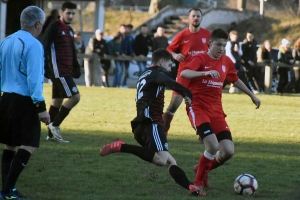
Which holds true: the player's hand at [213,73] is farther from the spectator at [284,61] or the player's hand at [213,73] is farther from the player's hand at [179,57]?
the spectator at [284,61]

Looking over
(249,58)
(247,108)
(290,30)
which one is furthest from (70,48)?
(290,30)

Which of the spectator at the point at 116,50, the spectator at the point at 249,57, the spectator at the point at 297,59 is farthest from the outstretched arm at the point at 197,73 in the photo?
the spectator at the point at 297,59

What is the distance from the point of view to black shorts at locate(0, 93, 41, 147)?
708cm

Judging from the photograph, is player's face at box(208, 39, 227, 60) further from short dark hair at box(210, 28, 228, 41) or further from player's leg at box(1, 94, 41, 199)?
player's leg at box(1, 94, 41, 199)

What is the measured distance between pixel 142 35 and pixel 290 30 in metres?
16.0

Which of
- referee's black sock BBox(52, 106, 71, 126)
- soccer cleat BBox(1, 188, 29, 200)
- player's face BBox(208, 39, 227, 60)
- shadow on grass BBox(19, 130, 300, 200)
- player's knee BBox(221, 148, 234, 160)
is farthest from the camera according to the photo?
referee's black sock BBox(52, 106, 71, 126)

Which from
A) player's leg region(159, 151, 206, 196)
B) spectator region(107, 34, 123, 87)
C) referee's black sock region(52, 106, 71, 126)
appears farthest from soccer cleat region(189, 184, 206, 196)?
spectator region(107, 34, 123, 87)

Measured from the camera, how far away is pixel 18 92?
707 cm

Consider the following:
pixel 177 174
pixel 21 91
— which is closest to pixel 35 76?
pixel 21 91

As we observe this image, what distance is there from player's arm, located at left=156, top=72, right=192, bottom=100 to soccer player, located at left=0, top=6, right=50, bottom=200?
1.25 metres

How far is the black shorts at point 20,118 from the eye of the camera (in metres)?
7.08

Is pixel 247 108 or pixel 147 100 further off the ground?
pixel 147 100

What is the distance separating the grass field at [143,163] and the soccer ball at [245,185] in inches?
3.2

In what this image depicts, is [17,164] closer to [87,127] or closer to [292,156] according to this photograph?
[292,156]
